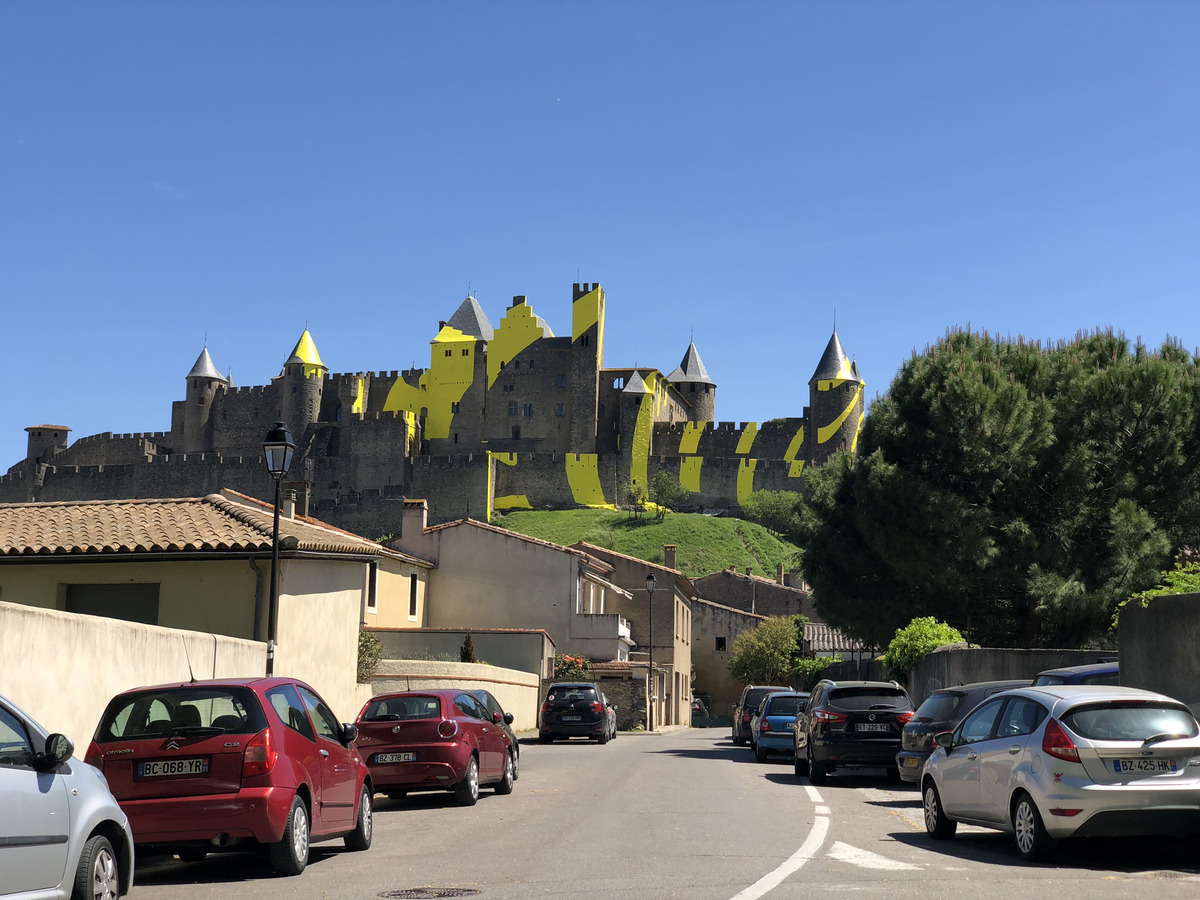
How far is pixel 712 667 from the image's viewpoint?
6269 cm

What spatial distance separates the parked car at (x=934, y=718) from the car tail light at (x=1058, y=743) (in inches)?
185

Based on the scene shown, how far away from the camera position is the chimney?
136ft

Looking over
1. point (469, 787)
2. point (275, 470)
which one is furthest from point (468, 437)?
point (469, 787)

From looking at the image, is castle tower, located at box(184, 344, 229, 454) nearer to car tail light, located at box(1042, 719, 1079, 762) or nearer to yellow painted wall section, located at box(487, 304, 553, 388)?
yellow painted wall section, located at box(487, 304, 553, 388)

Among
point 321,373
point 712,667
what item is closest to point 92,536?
point 712,667

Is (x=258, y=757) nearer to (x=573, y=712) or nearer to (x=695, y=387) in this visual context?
(x=573, y=712)

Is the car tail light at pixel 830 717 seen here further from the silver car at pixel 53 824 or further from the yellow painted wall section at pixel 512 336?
the yellow painted wall section at pixel 512 336

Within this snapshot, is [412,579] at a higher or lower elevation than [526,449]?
lower

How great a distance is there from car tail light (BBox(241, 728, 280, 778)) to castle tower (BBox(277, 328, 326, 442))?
99789 mm

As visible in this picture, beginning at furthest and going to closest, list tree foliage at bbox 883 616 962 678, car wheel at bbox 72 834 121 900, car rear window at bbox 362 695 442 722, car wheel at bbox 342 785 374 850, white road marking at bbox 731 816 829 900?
1. tree foliage at bbox 883 616 962 678
2. car rear window at bbox 362 695 442 722
3. car wheel at bbox 342 785 374 850
4. white road marking at bbox 731 816 829 900
5. car wheel at bbox 72 834 121 900

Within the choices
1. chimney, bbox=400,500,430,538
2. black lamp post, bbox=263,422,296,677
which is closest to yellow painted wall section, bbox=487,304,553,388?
chimney, bbox=400,500,430,538

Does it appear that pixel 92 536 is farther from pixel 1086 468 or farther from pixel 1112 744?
pixel 1086 468

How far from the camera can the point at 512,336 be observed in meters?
108

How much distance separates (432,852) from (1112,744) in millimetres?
5056
